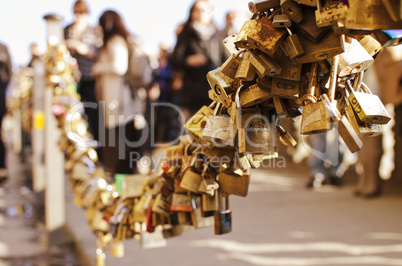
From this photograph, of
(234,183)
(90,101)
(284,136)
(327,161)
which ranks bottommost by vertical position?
(327,161)

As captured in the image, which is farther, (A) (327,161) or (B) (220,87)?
(A) (327,161)

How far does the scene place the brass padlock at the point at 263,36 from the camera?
73 cm

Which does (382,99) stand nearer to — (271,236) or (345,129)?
(271,236)

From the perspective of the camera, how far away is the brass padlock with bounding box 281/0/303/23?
0.71m

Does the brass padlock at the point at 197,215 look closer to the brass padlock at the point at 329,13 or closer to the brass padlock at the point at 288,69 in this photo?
the brass padlock at the point at 288,69

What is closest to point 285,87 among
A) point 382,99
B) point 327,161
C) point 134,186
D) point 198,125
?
point 198,125

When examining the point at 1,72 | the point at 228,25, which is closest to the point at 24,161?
the point at 1,72

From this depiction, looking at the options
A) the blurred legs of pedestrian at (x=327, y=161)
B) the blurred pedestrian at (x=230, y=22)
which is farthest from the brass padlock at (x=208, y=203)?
the blurred legs of pedestrian at (x=327, y=161)

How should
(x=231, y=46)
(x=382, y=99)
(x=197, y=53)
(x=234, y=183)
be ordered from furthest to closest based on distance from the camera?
1. (x=197, y=53)
2. (x=382, y=99)
3. (x=234, y=183)
4. (x=231, y=46)

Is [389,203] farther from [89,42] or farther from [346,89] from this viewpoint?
[346,89]

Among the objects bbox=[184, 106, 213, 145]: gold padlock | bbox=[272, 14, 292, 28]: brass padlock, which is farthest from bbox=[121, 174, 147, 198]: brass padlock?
bbox=[272, 14, 292, 28]: brass padlock

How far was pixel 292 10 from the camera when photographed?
0.71 meters

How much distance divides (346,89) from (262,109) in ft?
0.56

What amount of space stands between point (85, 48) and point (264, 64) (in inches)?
140
